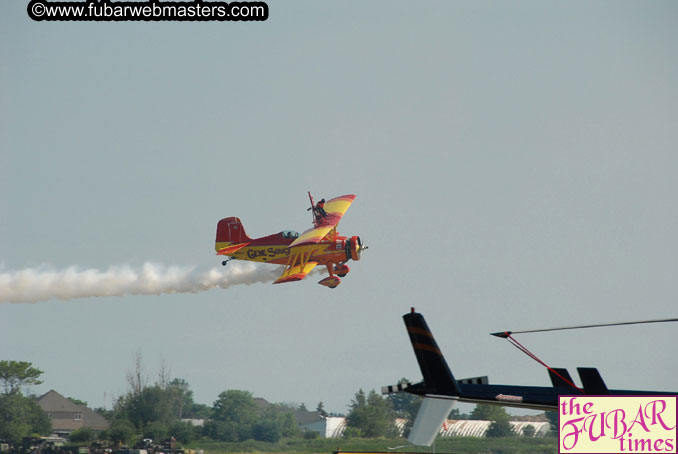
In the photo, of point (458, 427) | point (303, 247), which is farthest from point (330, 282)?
point (458, 427)

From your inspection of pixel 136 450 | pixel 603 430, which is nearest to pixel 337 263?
pixel 136 450

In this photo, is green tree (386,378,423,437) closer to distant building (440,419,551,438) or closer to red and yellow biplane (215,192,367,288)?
distant building (440,419,551,438)

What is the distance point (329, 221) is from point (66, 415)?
102ft

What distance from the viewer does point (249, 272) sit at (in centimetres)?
6469

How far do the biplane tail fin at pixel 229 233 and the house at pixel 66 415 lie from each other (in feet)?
49.9

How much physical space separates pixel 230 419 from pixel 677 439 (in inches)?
1832

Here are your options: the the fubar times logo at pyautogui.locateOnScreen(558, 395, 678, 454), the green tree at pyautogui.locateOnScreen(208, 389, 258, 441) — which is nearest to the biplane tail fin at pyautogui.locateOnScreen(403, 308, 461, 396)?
the the fubar times logo at pyautogui.locateOnScreen(558, 395, 678, 454)

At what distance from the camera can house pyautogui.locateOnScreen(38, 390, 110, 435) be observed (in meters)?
61.6

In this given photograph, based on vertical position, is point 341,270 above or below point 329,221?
below

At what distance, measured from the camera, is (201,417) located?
211 feet

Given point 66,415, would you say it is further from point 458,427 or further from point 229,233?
point 458,427

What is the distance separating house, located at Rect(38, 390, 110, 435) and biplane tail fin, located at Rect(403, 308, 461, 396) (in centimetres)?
3909

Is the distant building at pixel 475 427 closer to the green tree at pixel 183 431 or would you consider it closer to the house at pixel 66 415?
the green tree at pixel 183 431

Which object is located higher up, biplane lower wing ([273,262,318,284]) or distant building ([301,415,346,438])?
biplane lower wing ([273,262,318,284])
